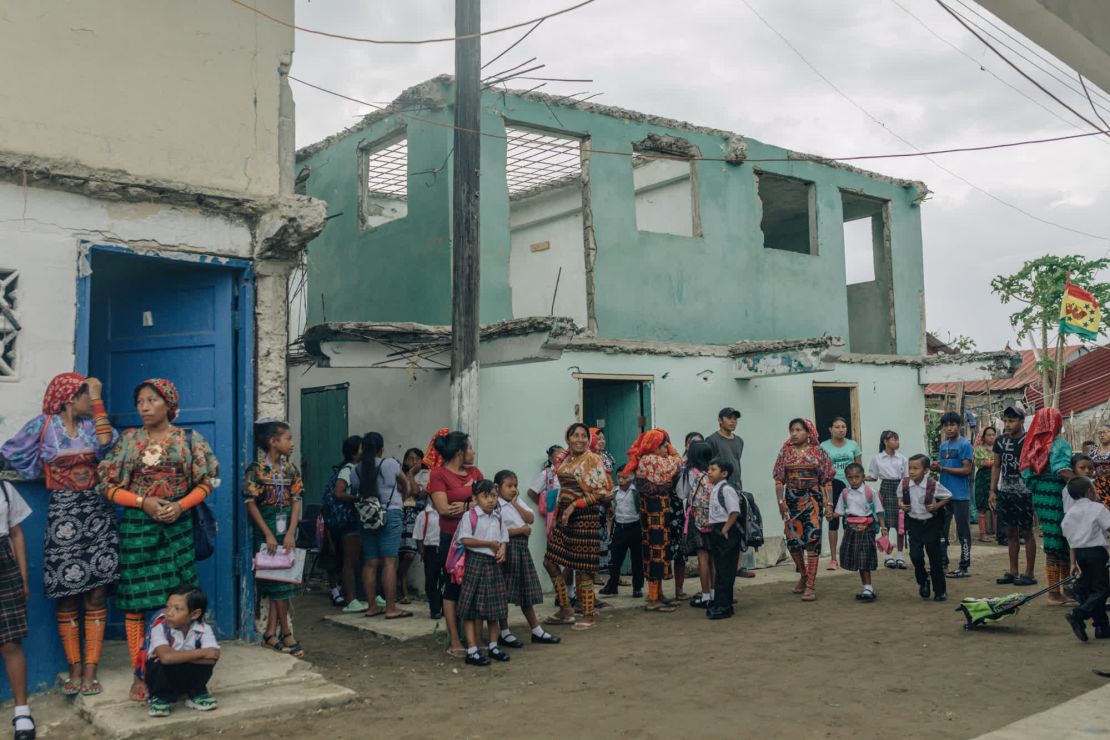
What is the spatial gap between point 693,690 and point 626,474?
9.75 feet

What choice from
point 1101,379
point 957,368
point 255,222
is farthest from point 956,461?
point 1101,379

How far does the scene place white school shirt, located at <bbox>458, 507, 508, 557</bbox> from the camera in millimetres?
6273

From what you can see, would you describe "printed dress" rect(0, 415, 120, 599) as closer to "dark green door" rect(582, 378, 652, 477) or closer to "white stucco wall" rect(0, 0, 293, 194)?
"white stucco wall" rect(0, 0, 293, 194)

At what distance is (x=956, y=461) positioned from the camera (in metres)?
9.61

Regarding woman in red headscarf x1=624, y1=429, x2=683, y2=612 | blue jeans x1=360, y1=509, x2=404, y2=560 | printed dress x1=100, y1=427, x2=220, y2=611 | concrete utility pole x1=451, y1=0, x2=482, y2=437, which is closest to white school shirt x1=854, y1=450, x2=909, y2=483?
woman in red headscarf x1=624, y1=429, x2=683, y2=612

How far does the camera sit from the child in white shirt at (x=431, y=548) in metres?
7.74

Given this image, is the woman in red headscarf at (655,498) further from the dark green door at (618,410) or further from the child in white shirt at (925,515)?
the dark green door at (618,410)

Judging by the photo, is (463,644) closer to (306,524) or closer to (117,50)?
(306,524)

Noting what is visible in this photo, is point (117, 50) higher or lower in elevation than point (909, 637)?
higher

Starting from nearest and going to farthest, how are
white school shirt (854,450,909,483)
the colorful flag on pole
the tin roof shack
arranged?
the tin roof shack, white school shirt (854,450,909,483), the colorful flag on pole

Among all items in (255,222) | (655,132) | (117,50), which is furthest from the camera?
(655,132)

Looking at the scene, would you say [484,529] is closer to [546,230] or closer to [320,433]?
[320,433]

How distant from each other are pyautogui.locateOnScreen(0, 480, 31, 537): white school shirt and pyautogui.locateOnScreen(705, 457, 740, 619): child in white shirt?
16.4 ft

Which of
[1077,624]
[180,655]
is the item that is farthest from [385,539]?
[1077,624]
